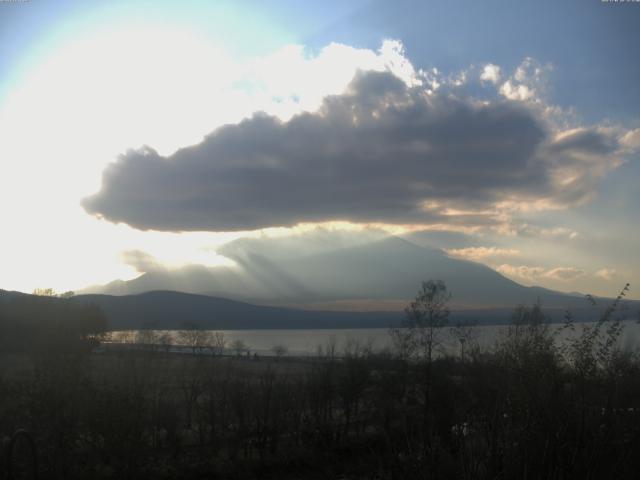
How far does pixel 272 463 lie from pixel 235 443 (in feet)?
4.77

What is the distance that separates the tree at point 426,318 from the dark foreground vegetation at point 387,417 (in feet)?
0.28

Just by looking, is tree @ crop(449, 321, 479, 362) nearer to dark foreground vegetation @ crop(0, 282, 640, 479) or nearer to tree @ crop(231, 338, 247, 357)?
dark foreground vegetation @ crop(0, 282, 640, 479)

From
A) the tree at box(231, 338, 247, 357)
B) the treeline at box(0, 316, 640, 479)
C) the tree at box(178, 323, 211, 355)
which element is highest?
the treeline at box(0, 316, 640, 479)

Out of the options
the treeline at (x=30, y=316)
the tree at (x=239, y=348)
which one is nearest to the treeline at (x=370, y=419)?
the treeline at (x=30, y=316)

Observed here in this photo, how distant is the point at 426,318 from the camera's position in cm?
3453

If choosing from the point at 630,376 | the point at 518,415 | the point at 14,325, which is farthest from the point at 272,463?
the point at 14,325

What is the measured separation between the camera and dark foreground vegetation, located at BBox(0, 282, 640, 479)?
19.1 feet

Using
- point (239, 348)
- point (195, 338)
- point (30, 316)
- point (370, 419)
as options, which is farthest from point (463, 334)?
point (239, 348)

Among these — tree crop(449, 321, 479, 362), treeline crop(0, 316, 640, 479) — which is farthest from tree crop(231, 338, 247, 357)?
treeline crop(0, 316, 640, 479)

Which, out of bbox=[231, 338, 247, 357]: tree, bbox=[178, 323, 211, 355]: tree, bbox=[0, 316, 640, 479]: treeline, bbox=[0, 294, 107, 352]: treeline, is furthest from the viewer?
bbox=[231, 338, 247, 357]: tree

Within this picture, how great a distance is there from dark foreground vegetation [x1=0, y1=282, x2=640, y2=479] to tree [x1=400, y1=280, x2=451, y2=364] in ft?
0.28

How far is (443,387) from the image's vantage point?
80.8 ft

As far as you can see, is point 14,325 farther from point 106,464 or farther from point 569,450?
point 569,450

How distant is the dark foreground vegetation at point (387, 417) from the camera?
581 cm
